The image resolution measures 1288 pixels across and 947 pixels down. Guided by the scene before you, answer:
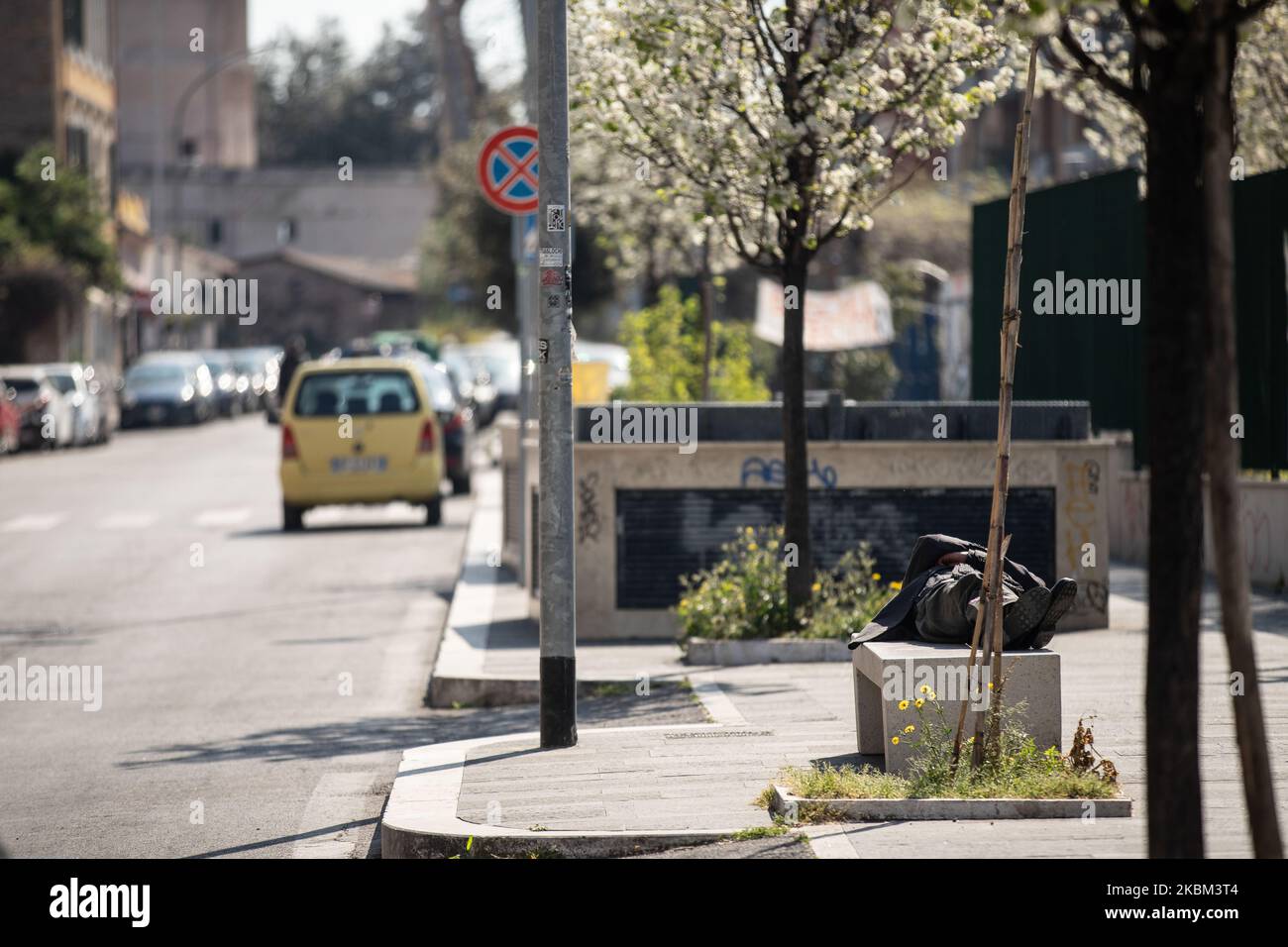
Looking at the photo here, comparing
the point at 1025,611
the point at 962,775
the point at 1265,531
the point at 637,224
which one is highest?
the point at 637,224

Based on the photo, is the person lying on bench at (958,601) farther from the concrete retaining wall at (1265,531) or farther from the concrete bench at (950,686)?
the concrete retaining wall at (1265,531)

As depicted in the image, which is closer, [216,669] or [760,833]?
[760,833]

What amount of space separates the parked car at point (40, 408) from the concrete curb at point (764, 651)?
2939 cm

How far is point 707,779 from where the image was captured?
7.63 meters

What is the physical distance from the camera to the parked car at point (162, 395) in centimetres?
4944

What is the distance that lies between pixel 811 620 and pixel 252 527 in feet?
42.6

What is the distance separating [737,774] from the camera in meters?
7.74

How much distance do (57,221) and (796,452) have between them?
4436cm

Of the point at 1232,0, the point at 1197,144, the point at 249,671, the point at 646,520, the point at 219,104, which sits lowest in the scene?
the point at 249,671

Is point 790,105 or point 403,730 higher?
point 790,105

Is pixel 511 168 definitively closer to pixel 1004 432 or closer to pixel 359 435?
pixel 1004 432

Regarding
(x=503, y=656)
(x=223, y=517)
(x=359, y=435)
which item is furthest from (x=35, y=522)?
(x=503, y=656)
